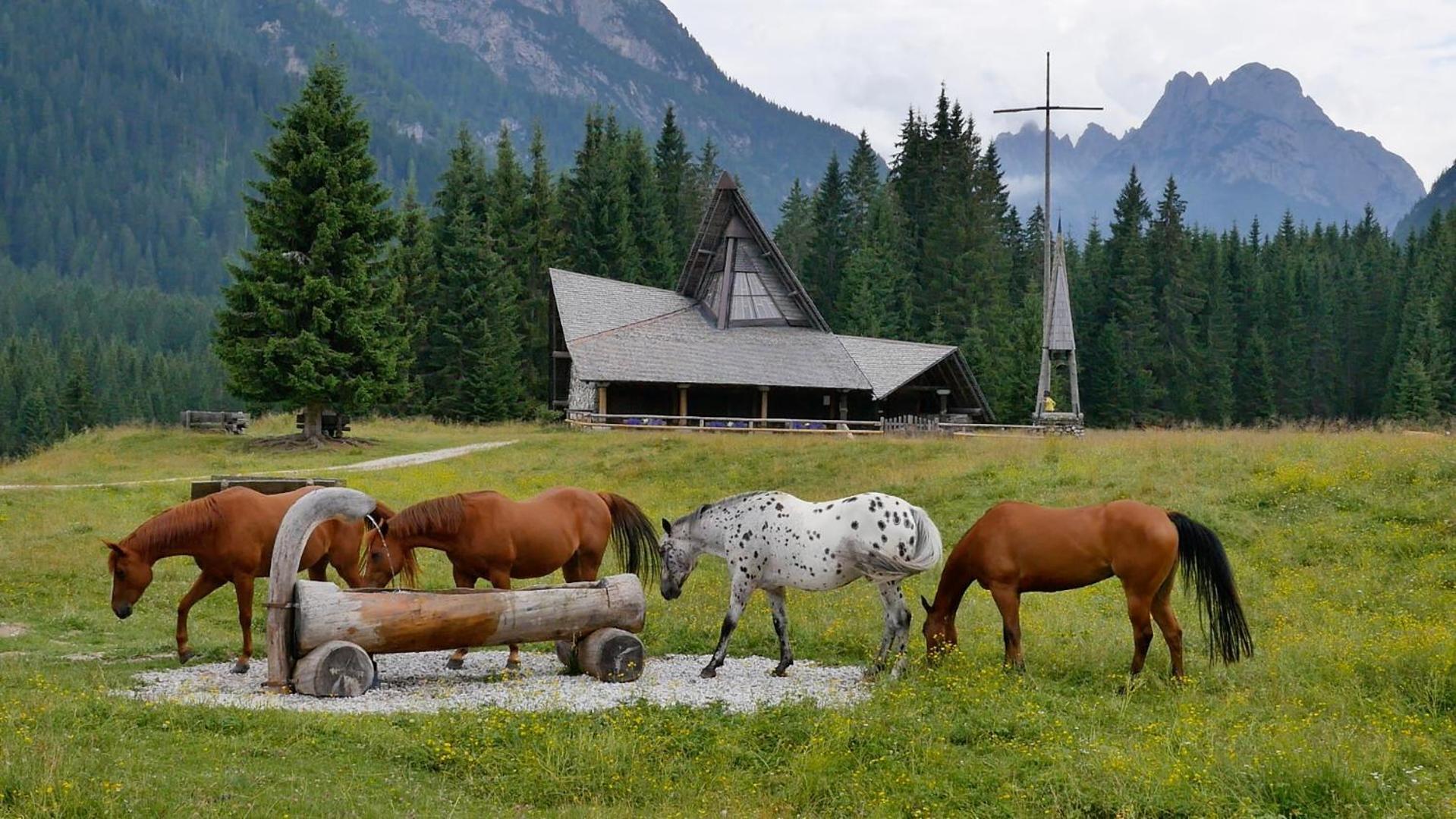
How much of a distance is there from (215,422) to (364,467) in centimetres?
1375

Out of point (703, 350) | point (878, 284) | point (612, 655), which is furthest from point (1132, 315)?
point (612, 655)

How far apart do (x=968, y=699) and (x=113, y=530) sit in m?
17.8

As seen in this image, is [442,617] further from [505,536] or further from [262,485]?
[262,485]

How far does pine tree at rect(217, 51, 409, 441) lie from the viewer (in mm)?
36875

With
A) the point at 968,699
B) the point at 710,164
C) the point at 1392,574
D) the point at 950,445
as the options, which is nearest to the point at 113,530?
A: the point at 968,699

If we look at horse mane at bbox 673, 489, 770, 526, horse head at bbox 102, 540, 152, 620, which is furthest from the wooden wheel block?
horse mane at bbox 673, 489, 770, 526

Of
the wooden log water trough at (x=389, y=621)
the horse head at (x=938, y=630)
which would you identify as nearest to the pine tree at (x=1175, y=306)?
the horse head at (x=938, y=630)

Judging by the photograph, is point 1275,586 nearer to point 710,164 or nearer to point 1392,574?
point 1392,574

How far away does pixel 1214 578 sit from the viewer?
10891mm

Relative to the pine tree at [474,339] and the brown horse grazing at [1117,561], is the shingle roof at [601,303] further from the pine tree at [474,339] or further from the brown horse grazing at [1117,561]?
the brown horse grazing at [1117,561]

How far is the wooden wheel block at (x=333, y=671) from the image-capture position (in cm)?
1058

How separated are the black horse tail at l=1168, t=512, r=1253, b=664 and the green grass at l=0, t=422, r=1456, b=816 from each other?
42 centimetres

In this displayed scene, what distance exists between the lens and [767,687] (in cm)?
1125

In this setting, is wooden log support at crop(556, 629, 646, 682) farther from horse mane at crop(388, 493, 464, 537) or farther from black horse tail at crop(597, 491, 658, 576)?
horse mane at crop(388, 493, 464, 537)
